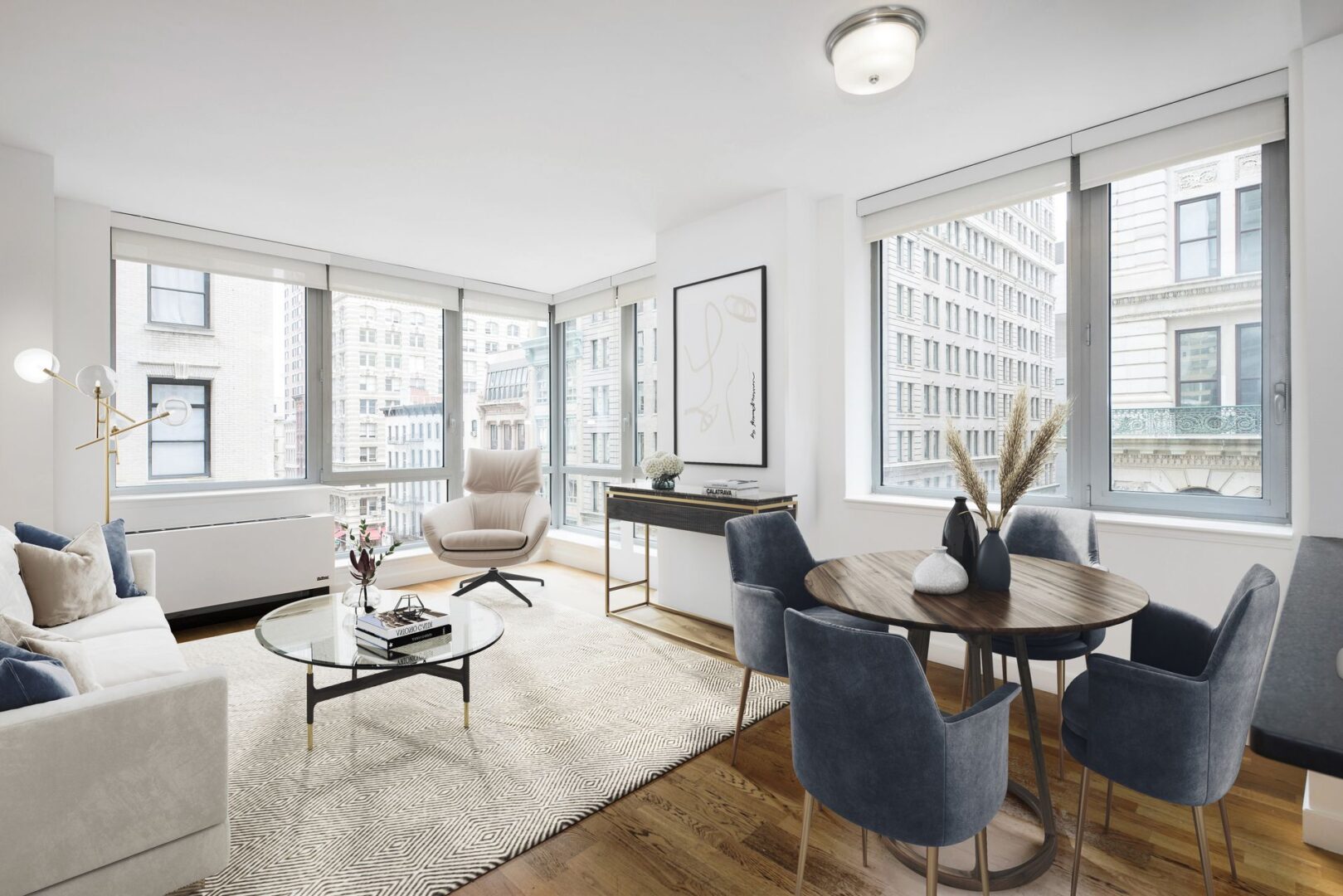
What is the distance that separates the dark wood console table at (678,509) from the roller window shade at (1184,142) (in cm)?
211

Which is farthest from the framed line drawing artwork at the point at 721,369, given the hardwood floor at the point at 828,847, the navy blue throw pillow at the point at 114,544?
the navy blue throw pillow at the point at 114,544

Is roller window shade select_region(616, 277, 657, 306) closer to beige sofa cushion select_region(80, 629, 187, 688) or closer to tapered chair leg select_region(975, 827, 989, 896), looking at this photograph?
beige sofa cushion select_region(80, 629, 187, 688)

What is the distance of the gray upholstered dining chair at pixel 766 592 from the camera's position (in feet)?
7.31

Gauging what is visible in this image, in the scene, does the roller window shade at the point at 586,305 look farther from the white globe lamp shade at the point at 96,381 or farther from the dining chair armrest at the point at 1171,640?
the dining chair armrest at the point at 1171,640

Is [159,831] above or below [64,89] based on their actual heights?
below

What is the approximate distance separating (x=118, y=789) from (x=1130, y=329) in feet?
12.9

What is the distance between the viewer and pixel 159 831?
5.12ft

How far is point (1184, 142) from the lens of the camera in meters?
2.70

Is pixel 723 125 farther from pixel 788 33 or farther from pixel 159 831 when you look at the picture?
pixel 159 831

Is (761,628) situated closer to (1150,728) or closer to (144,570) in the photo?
(1150,728)

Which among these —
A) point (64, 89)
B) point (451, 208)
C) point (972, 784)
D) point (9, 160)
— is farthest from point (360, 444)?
point (972, 784)

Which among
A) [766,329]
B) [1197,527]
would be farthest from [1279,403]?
[766,329]

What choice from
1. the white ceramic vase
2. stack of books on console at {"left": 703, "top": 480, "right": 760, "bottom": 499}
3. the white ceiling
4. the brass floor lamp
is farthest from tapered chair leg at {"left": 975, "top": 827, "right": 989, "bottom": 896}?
the brass floor lamp

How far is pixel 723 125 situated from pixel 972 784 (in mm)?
2645
